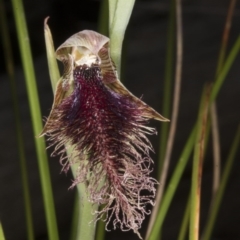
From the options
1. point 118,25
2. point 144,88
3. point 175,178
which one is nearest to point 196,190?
point 175,178

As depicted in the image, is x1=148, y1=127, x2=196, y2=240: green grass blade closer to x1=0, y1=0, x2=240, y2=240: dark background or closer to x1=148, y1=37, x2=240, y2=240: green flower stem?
x1=148, y1=37, x2=240, y2=240: green flower stem

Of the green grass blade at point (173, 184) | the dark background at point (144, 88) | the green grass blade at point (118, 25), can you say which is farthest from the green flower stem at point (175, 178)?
the dark background at point (144, 88)

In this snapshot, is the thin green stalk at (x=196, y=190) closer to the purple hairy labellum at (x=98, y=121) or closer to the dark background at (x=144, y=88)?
the purple hairy labellum at (x=98, y=121)

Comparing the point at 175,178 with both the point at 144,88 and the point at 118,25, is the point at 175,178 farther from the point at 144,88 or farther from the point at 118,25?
the point at 144,88

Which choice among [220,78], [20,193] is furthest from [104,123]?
[20,193]

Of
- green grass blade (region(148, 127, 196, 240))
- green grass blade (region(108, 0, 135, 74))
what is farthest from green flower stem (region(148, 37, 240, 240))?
green grass blade (region(108, 0, 135, 74))

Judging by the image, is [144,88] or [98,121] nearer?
[98,121]

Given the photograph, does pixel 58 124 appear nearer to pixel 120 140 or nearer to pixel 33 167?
pixel 120 140
